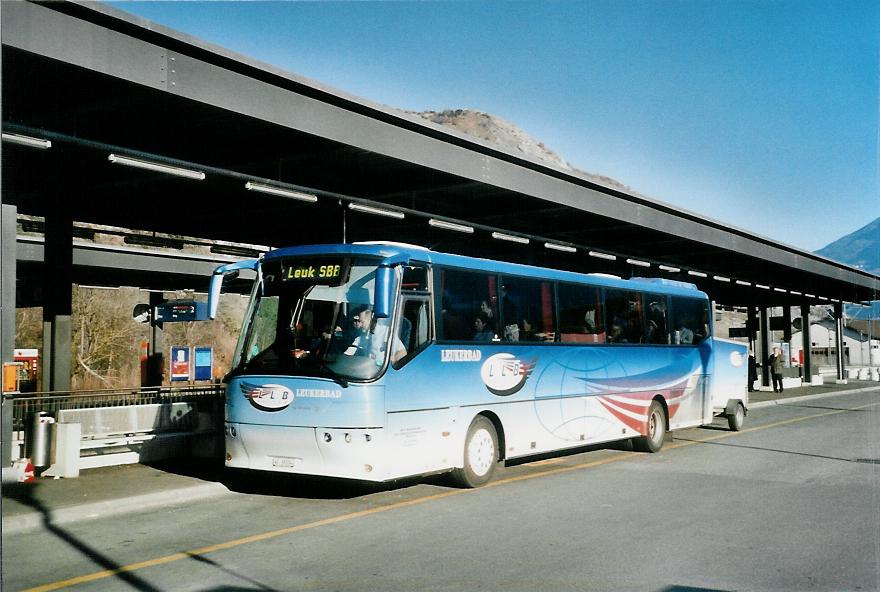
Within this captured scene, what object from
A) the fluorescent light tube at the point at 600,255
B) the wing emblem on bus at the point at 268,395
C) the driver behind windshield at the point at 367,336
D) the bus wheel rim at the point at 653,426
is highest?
the fluorescent light tube at the point at 600,255

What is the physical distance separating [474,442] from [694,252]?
19369 mm

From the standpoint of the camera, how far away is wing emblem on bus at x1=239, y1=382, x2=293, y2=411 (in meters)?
10.5

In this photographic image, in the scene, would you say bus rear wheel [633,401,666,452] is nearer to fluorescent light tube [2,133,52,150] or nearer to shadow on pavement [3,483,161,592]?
shadow on pavement [3,483,161,592]

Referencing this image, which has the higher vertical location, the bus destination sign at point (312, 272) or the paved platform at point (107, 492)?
the bus destination sign at point (312, 272)

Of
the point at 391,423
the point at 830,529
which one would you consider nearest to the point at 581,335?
the point at 391,423

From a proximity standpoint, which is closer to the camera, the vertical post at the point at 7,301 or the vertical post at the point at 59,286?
the vertical post at the point at 7,301

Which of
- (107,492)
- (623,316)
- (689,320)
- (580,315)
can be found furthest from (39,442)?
(689,320)

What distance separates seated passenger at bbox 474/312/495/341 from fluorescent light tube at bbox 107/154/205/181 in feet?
16.6

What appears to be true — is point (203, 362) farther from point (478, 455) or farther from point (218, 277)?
point (478, 455)

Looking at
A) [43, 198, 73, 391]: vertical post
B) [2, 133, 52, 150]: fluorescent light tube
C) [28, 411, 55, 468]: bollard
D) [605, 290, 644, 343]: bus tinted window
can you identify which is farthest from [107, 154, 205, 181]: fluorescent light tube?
[605, 290, 644, 343]: bus tinted window

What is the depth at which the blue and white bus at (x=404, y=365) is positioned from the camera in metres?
10.3

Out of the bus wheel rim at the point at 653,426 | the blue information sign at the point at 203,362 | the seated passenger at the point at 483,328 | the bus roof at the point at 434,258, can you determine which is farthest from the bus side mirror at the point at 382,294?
the blue information sign at the point at 203,362

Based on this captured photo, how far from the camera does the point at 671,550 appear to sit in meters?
7.80

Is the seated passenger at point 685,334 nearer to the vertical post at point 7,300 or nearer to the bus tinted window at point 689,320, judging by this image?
the bus tinted window at point 689,320
